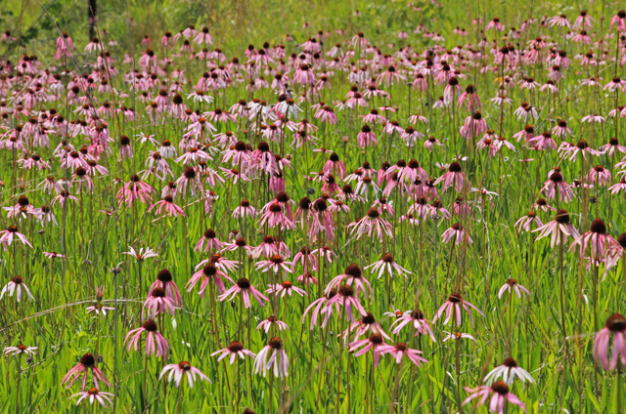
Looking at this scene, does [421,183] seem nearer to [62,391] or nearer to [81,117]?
[62,391]

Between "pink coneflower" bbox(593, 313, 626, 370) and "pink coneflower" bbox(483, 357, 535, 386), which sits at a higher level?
"pink coneflower" bbox(593, 313, 626, 370)

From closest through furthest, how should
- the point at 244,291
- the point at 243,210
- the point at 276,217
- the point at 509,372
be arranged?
the point at 509,372
the point at 244,291
the point at 276,217
the point at 243,210

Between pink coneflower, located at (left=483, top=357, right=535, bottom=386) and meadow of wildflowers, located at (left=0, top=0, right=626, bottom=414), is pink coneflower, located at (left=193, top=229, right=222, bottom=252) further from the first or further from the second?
pink coneflower, located at (left=483, top=357, right=535, bottom=386)

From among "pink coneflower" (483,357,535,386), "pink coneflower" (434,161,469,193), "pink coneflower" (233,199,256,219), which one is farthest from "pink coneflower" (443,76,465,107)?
"pink coneflower" (483,357,535,386)

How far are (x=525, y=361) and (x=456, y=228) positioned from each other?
624mm

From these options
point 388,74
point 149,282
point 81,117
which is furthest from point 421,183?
point 81,117

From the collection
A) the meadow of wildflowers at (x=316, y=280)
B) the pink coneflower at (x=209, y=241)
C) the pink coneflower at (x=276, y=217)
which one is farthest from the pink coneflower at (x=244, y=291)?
the pink coneflower at (x=209, y=241)

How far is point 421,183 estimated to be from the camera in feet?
10.1

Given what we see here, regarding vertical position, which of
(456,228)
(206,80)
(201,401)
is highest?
(206,80)

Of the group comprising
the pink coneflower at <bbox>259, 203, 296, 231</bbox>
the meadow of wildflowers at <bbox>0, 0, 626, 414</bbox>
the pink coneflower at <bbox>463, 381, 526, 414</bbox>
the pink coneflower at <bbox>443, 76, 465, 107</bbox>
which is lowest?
the meadow of wildflowers at <bbox>0, 0, 626, 414</bbox>

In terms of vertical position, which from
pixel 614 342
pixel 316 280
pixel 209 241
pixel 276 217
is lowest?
pixel 316 280

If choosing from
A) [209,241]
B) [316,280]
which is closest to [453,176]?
[316,280]

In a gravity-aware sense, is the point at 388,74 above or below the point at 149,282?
above

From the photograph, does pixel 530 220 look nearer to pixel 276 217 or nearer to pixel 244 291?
pixel 276 217
